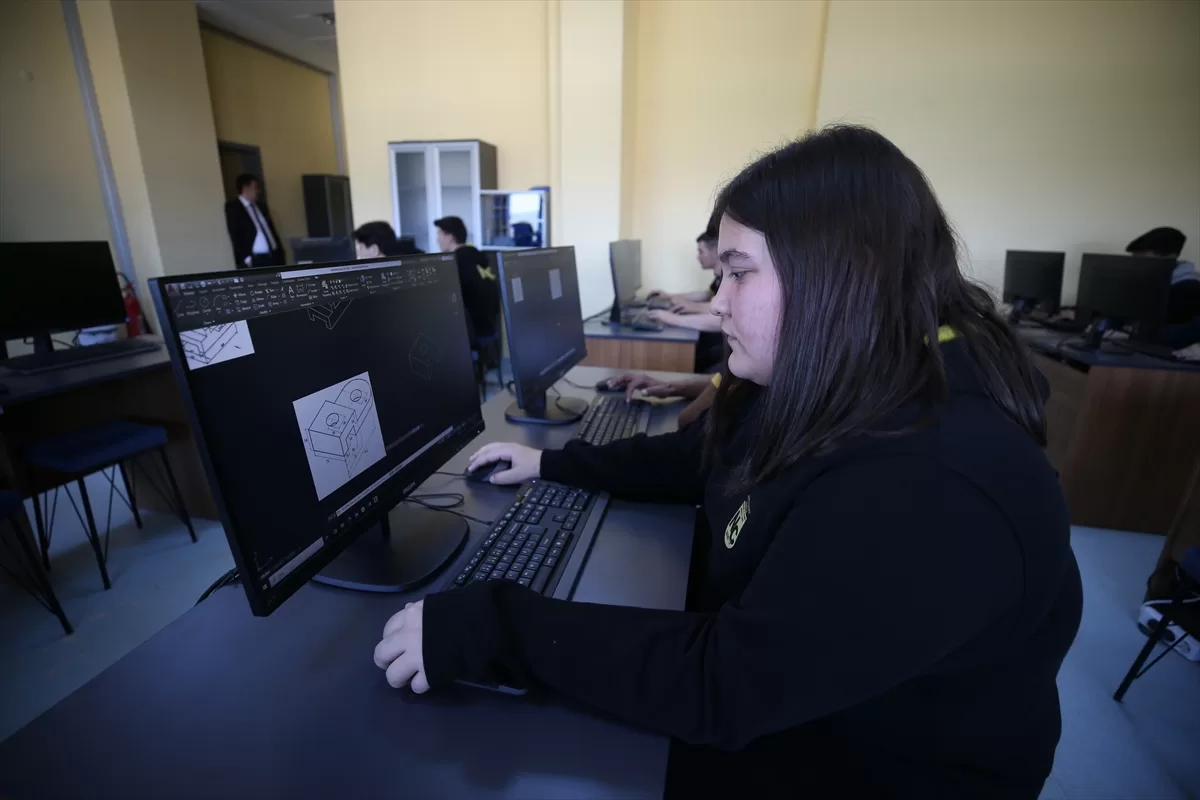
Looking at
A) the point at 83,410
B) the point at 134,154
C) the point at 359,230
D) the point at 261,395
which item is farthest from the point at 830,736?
the point at 134,154

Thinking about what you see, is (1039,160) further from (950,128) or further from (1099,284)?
(1099,284)

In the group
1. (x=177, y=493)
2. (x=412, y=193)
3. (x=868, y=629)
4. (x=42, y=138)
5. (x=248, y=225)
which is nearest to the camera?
(x=868, y=629)

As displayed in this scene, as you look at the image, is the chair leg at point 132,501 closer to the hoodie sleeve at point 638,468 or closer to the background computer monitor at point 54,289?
the background computer monitor at point 54,289

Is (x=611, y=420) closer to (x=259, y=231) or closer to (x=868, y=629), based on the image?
(x=868, y=629)

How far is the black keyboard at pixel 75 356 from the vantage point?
2.07 m

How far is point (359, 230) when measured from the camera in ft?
11.6

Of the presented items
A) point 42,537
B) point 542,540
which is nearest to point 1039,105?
point 542,540

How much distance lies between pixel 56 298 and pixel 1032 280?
4.96 m

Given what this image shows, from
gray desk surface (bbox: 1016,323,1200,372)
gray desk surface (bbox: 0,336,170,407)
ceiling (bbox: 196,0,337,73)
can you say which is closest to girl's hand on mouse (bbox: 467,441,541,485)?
gray desk surface (bbox: 0,336,170,407)

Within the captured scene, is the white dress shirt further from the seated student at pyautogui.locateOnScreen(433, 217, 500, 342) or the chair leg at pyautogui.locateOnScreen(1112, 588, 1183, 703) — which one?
the chair leg at pyautogui.locateOnScreen(1112, 588, 1183, 703)

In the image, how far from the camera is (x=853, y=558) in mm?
494

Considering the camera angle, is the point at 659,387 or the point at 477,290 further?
the point at 477,290

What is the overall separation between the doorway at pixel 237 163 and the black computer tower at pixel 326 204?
1.66 feet

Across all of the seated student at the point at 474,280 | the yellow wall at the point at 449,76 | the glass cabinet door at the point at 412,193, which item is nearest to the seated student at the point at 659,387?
the seated student at the point at 474,280
